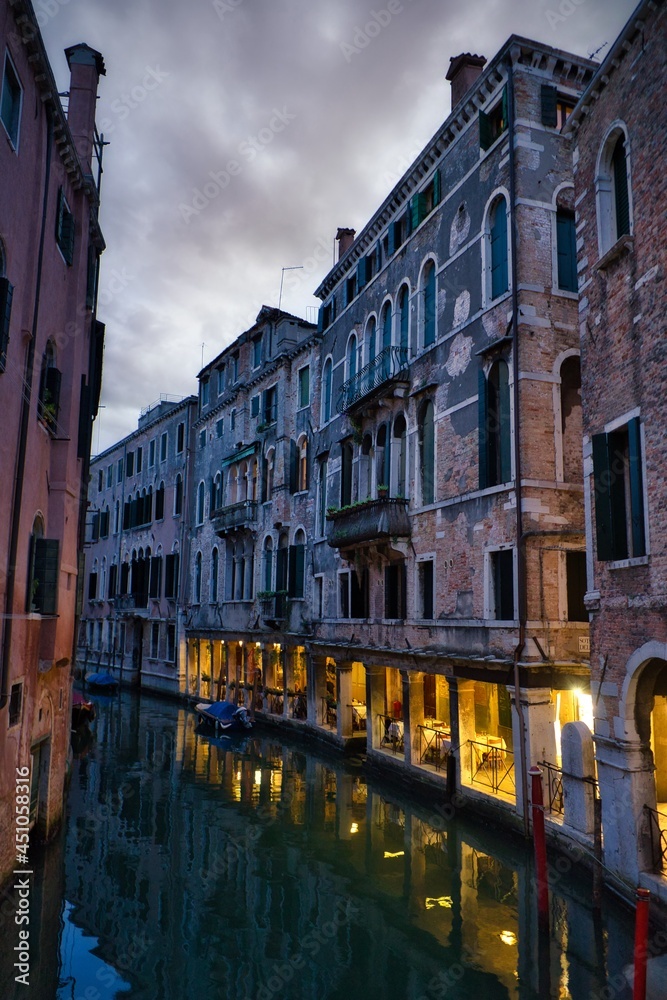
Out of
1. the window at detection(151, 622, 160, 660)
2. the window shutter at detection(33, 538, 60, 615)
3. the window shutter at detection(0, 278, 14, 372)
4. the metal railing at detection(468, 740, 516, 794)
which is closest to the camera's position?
the window shutter at detection(0, 278, 14, 372)

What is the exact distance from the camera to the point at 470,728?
16.0 m

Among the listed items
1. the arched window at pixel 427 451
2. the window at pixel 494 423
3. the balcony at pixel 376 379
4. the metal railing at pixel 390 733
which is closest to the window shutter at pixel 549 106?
the window at pixel 494 423

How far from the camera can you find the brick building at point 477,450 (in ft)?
47.2

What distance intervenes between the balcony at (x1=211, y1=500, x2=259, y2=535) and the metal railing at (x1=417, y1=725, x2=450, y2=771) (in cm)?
1335

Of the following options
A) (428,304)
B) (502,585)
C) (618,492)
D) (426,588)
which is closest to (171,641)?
(426,588)

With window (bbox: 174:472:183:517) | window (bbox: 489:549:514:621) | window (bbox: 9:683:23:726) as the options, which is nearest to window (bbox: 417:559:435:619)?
window (bbox: 489:549:514:621)

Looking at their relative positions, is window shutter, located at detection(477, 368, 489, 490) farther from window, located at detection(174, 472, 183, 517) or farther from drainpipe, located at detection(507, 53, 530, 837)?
window, located at detection(174, 472, 183, 517)

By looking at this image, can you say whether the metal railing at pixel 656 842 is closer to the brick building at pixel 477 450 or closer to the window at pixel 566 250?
the brick building at pixel 477 450

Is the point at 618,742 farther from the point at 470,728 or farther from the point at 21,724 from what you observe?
the point at 21,724

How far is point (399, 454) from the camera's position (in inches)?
782

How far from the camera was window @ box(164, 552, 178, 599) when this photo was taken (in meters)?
36.8

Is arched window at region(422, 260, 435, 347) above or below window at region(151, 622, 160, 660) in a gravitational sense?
above

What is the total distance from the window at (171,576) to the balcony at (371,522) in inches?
667

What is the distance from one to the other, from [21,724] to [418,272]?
1414cm
